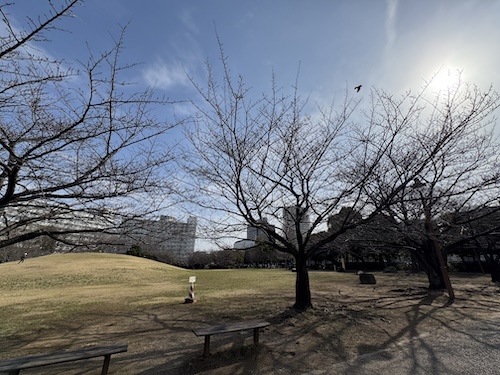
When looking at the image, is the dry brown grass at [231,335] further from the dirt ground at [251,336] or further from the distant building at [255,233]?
the distant building at [255,233]

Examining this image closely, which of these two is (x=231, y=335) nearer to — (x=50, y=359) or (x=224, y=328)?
(x=224, y=328)

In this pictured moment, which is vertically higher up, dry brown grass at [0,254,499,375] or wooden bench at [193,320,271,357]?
wooden bench at [193,320,271,357]

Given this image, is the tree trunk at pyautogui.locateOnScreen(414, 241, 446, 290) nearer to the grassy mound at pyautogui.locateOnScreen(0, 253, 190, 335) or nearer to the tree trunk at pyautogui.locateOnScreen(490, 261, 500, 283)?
the tree trunk at pyautogui.locateOnScreen(490, 261, 500, 283)

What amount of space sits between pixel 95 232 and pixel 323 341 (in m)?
5.11

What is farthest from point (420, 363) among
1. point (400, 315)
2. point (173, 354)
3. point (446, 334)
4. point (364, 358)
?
point (173, 354)

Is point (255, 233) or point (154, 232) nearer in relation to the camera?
point (154, 232)

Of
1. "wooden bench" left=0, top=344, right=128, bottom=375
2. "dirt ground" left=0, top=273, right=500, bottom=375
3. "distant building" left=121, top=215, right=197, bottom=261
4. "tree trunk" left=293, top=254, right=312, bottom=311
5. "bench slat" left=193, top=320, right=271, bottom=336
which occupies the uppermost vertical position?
"distant building" left=121, top=215, right=197, bottom=261

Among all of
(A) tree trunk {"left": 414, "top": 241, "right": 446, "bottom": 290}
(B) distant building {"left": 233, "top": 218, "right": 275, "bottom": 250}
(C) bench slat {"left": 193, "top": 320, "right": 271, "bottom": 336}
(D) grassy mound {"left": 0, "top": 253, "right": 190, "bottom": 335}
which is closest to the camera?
(C) bench slat {"left": 193, "top": 320, "right": 271, "bottom": 336}

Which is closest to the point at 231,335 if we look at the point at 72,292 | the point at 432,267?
the point at 432,267

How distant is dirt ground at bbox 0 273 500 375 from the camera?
419cm

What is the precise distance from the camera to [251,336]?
545 cm

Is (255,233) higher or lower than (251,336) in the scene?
higher

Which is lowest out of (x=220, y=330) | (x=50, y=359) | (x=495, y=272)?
(x=50, y=359)

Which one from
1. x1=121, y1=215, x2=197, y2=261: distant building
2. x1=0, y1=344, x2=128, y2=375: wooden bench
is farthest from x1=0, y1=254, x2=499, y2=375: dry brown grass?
x1=121, y1=215, x2=197, y2=261: distant building
